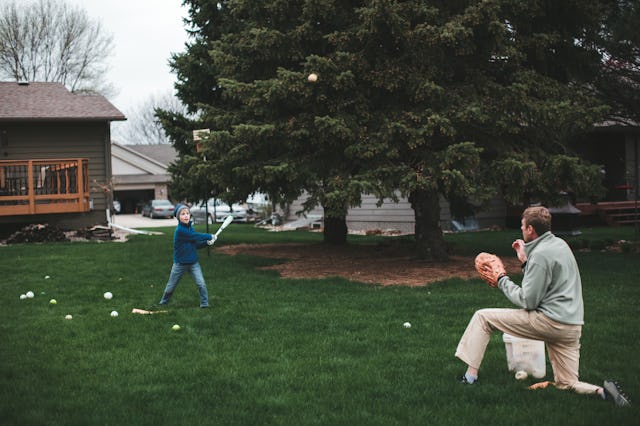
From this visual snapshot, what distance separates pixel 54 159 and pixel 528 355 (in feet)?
55.3

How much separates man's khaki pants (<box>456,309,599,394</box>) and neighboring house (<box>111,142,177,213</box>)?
4620 centimetres

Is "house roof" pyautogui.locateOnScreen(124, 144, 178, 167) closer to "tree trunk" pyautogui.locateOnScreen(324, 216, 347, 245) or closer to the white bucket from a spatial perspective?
"tree trunk" pyautogui.locateOnScreen(324, 216, 347, 245)

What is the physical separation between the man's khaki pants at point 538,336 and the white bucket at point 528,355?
229mm

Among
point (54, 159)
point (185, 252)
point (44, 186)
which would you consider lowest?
point (185, 252)

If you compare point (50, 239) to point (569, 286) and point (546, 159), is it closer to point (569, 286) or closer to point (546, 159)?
point (546, 159)

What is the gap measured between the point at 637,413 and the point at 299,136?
24.5ft

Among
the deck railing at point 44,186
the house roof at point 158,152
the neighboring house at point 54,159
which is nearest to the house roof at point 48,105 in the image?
the neighboring house at point 54,159

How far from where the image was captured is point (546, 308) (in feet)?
15.8

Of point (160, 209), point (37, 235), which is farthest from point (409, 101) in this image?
point (160, 209)

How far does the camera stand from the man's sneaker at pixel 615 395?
14.9 ft

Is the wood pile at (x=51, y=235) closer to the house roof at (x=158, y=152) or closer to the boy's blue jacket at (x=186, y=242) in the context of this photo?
the boy's blue jacket at (x=186, y=242)

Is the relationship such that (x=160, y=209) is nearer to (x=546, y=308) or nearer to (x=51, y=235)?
(x=51, y=235)

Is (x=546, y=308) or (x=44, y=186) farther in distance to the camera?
(x=44, y=186)

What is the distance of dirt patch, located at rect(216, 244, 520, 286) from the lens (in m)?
11.0
